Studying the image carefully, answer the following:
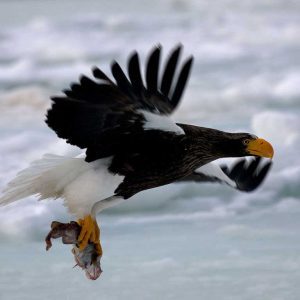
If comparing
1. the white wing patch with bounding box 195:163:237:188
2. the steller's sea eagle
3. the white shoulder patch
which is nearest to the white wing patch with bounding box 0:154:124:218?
the steller's sea eagle

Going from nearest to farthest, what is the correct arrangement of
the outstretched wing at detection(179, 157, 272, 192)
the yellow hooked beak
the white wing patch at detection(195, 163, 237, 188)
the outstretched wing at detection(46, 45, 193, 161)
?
the outstretched wing at detection(46, 45, 193, 161), the yellow hooked beak, the white wing patch at detection(195, 163, 237, 188), the outstretched wing at detection(179, 157, 272, 192)

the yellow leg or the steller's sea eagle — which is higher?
the steller's sea eagle

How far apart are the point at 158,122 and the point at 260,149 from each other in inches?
31.8

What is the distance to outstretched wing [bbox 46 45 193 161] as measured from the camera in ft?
22.6

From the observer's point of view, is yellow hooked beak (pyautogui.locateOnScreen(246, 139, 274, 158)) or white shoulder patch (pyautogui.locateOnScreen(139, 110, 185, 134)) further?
yellow hooked beak (pyautogui.locateOnScreen(246, 139, 274, 158))

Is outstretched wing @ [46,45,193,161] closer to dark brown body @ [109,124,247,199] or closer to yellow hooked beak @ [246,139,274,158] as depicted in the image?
dark brown body @ [109,124,247,199]

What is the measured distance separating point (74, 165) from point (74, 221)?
329 mm

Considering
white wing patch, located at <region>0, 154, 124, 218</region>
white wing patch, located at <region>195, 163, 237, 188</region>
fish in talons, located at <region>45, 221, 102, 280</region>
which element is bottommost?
fish in talons, located at <region>45, 221, 102, 280</region>

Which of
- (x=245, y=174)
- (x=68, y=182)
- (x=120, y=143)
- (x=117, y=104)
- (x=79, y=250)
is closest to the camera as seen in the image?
(x=117, y=104)

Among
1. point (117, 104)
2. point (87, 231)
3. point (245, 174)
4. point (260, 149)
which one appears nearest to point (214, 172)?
point (245, 174)

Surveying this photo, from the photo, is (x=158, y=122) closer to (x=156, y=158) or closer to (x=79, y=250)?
(x=156, y=158)

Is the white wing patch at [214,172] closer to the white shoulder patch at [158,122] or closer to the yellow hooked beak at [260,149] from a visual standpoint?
the yellow hooked beak at [260,149]

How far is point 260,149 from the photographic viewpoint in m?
7.65

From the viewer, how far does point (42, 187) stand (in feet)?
24.8
